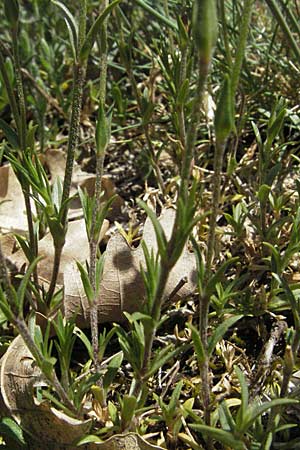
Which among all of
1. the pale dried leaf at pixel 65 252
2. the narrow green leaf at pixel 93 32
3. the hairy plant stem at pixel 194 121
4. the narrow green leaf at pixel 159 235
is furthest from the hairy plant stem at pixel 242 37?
the pale dried leaf at pixel 65 252

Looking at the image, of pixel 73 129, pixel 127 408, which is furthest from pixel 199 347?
pixel 73 129

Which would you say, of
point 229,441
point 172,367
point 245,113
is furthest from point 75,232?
point 229,441

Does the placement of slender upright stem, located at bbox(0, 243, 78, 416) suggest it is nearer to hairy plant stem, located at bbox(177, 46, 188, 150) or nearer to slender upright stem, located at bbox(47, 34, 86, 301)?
slender upright stem, located at bbox(47, 34, 86, 301)

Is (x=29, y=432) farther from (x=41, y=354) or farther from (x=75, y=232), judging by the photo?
(x=75, y=232)

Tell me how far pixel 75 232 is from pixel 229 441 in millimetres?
968

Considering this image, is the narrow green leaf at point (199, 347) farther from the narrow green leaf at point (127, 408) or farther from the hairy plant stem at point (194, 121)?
the hairy plant stem at point (194, 121)

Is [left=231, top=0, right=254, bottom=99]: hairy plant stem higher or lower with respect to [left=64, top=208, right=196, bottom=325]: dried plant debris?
higher

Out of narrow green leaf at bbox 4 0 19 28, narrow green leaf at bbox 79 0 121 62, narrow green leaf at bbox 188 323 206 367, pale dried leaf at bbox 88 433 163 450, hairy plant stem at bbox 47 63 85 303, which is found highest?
narrow green leaf at bbox 4 0 19 28

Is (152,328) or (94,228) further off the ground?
(94,228)

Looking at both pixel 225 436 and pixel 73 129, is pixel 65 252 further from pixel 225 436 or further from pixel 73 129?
pixel 225 436

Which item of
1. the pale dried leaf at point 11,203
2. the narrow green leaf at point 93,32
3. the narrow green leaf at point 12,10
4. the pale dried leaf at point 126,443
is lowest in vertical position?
the pale dried leaf at point 126,443

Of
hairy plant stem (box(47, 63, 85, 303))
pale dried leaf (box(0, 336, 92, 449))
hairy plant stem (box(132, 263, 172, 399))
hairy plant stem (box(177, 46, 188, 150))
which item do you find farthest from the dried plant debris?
hairy plant stem (box(177, 46, 188, 150))

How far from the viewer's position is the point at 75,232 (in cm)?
210

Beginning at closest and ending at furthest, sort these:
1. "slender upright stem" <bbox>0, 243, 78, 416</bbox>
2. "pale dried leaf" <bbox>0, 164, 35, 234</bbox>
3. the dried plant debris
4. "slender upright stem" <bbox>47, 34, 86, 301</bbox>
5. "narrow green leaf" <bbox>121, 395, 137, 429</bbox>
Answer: "slender upright stem" <bbox>0, 243, 78, 416</bbox> < "narrow green leaf" <bbox>121, 395, 137, 429</bbox> < "slender upright stem" <bbox>47, 34, 86, 301</bbox> < the dried plant debris < "pale dried leaf" <bbox>0, 164, 35, 234</bbox>
